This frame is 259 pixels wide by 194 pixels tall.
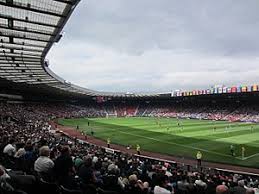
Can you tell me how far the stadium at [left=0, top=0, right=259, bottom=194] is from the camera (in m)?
7.65

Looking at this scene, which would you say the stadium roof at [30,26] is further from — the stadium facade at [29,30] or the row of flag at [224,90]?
the row of flag at [224,90]

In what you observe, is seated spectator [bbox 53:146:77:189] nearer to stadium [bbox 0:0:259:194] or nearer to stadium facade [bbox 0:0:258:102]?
stadium [bbox 0:0:259:194]

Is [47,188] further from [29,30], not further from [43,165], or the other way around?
[29,30]

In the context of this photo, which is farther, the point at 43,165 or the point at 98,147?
the point at 98,147

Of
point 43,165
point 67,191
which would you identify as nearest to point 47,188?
point 67,191

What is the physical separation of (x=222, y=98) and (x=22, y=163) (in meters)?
87.6

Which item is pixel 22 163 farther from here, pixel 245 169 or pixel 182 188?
pixel 245 169

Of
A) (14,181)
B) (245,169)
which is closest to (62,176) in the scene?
(14,181)

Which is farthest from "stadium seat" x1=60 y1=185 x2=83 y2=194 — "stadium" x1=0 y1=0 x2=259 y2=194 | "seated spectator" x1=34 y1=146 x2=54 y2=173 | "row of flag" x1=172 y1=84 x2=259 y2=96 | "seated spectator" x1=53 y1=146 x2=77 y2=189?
"row of flag" x1=172 y1=84 x2=259 y2=96

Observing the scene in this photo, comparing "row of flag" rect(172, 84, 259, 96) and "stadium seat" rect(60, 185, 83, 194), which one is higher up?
"row of flag" rect(172, 84, 259, 96)

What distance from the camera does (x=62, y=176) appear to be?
7535 millimetres

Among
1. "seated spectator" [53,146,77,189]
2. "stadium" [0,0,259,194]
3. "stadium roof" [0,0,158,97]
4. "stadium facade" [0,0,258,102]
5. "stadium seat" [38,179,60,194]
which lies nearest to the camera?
"stadium seat" [38,179,60,194]

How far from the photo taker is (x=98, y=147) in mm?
32938

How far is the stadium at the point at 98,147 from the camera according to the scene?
7652mm
